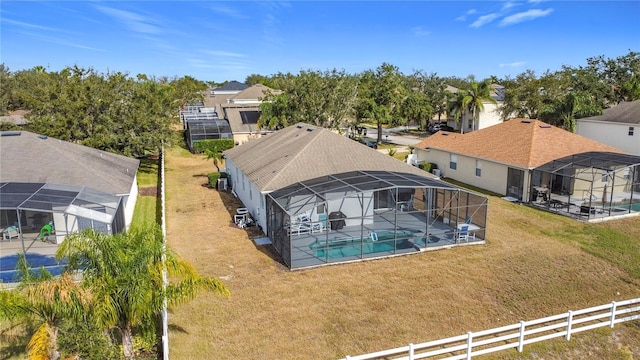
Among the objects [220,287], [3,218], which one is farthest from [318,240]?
[3,218]

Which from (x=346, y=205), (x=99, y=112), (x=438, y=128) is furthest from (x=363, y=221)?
(x=438, y=128)

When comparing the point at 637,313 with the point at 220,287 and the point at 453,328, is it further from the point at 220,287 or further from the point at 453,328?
the point at 220,287

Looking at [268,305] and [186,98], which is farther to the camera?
[186,98]

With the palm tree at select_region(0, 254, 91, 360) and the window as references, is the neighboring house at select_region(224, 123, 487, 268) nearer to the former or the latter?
the palm tree at select_region(0, 254, 91, 360)

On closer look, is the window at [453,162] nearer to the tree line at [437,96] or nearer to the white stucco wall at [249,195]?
the tree line at [437,96]

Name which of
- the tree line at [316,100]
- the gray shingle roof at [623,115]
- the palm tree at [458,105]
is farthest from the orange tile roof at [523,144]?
the palm tree at [458,105]

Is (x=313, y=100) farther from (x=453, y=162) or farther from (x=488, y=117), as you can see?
(x=488, y=117)

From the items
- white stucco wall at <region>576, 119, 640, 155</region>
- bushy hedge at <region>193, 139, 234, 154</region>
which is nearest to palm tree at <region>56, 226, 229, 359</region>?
bushy hedge at <region>193, 139, 234, 154</region>
